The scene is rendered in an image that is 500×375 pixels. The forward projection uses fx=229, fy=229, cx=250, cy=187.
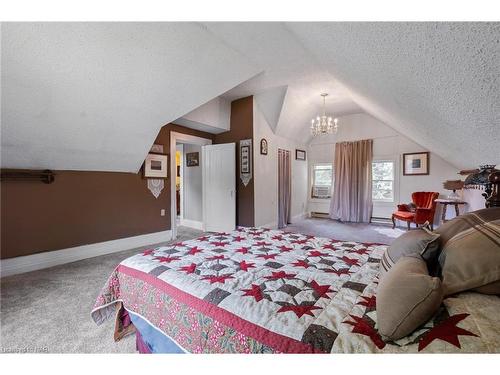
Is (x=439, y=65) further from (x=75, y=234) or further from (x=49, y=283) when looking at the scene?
(x=75, y=234)

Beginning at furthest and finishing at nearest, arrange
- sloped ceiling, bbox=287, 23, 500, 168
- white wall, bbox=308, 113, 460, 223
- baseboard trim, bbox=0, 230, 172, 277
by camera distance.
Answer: white wall, bbox=308, 113, 460, 223, baseboard trim, bbox=0, 230, 172, 277, sloped ceiling, bbox=287, 23, 500, 168

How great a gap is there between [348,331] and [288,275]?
1.63 ft

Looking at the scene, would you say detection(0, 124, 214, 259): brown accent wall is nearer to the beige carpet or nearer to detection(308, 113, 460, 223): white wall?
the beige carpet

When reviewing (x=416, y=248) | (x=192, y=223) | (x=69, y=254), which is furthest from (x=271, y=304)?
(x=192, y=223)

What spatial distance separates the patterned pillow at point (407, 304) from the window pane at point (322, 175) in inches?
245

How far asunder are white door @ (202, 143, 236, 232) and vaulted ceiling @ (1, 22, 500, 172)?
1525mm

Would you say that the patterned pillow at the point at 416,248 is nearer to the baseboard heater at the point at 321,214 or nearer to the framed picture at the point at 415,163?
the framed picture at the point at 415,163

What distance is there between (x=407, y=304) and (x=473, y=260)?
0.35 m

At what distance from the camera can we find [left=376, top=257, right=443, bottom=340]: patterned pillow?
696 mm

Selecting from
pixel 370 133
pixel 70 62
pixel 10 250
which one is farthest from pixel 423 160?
pixel 10 250

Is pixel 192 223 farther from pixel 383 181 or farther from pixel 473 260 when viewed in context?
pixel 473 260

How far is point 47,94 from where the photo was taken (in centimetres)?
225

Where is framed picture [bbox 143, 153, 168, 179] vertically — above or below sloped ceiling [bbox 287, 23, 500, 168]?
below

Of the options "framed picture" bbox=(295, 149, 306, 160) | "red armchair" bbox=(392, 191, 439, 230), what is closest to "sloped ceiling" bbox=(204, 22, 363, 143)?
"framed picture" bbox=(295, 149, 306, 160)
